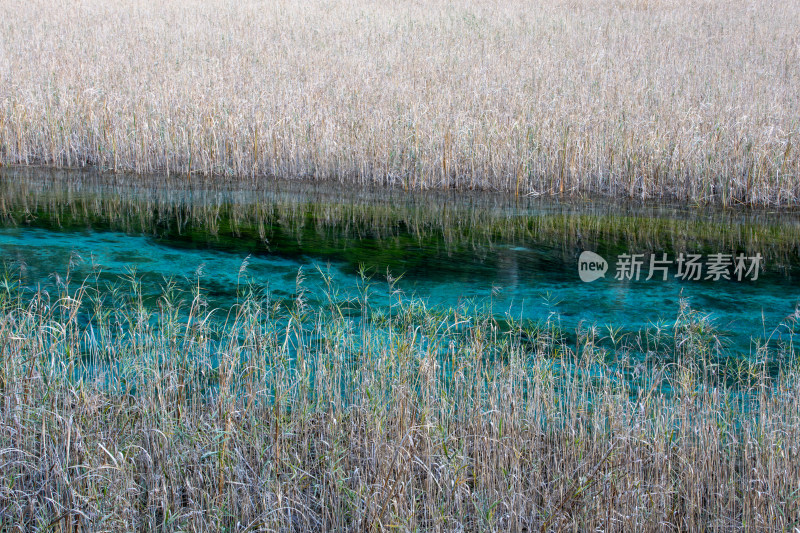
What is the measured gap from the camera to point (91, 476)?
263 cm

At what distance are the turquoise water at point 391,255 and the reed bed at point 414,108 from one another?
0.60m

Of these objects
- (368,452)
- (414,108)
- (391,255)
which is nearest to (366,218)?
(391,255)

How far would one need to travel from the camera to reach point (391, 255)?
21.5ft

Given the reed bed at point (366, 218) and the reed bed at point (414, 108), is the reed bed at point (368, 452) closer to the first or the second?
the reed bed at point (366, 218)

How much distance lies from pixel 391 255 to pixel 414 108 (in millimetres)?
3052

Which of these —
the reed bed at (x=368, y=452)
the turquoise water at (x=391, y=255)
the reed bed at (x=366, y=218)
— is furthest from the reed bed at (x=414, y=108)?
the reed bed at (x=368, y=452)

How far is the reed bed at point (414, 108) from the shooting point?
8.57 metres

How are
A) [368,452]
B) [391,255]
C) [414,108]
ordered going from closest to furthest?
[368,452] < [391,255] < [414,108]

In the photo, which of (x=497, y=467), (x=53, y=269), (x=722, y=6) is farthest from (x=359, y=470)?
(x=722, y=6)

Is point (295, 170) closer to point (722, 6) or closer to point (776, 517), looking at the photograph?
point (776, 517)

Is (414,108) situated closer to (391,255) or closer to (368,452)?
(391,255)

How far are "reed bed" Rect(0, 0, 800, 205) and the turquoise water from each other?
0.60m

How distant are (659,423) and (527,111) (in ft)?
22.2

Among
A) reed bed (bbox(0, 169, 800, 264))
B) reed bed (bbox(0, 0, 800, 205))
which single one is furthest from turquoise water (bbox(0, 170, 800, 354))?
reed bed (bbox(0, 0, 800, 205))
